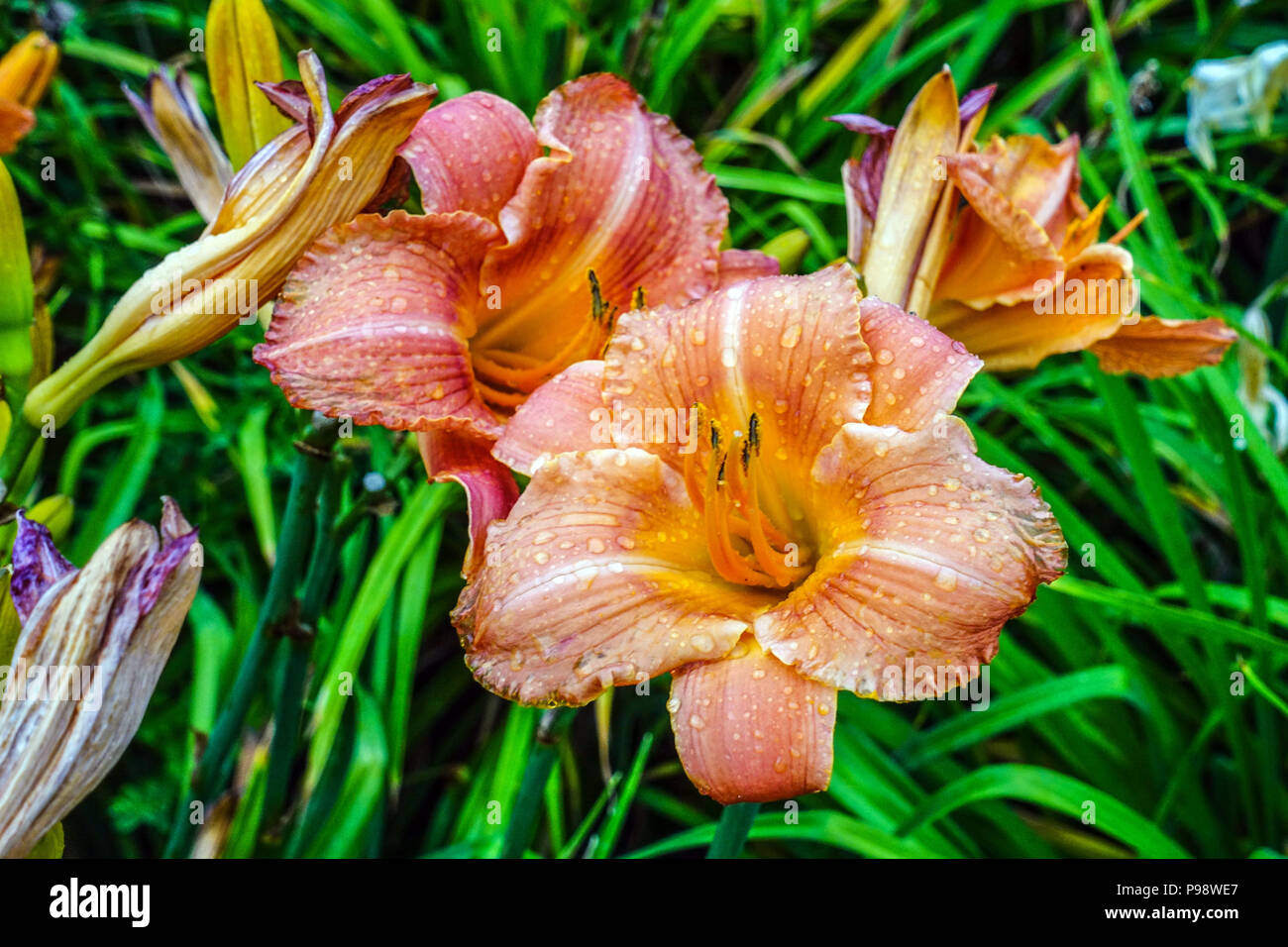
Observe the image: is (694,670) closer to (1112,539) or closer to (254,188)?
(254,188)

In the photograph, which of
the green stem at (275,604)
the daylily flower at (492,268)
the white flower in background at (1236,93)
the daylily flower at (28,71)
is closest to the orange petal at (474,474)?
the daylily flower at (492,268)

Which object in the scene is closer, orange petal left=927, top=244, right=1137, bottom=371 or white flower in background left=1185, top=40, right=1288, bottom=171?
orange petal left=927, top=244, right=1137, bottom=371

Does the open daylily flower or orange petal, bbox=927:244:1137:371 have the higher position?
orange petal, bbox=927:244:1137:371

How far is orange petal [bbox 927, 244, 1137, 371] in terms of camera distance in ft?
2.40

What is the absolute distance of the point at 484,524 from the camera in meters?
0.57

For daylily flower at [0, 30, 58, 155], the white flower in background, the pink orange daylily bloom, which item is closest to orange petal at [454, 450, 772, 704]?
the pink orange daylily bloom

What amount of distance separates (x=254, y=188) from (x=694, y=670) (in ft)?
1.25

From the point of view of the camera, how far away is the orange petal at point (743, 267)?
27.8 inches

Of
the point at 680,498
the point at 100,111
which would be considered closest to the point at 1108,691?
the point at 680,498

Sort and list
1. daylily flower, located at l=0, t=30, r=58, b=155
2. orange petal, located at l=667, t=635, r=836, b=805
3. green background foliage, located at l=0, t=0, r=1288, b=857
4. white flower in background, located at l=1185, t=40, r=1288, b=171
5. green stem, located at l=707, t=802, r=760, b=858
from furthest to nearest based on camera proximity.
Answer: white flower in background, located at l=1185, t=40, r=1288, b=171 < green background foliage, located at l=0, t=0, r=1288, b=857 < daylily flower, located at l=0, t=30, r=58, b=155 < green stem, located at l=707, t=802, r=760, b=858 < orange petal, located at l=667, t=635, r=836, b=805

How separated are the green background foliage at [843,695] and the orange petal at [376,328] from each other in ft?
0.52

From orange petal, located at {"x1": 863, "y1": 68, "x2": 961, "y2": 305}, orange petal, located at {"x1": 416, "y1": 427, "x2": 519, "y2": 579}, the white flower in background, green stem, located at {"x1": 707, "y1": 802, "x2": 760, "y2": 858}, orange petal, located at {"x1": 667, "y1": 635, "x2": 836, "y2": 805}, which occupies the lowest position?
green stem, located at {"x1": 707, "y1": 802, "x2": 760, "y2": 858}

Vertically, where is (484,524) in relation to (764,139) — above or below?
below

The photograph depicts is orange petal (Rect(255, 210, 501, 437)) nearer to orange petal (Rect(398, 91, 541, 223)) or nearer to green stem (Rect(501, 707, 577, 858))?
orange petal (Rect(398, 91, 541, 223))
